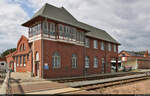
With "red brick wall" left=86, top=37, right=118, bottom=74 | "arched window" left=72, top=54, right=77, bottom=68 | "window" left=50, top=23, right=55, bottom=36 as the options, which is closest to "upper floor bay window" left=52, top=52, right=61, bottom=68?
"window" left=50, top=23, right=55, bottom=36

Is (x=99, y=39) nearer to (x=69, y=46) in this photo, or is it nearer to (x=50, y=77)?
(x=69, y=46)

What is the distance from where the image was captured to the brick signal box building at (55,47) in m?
19.8

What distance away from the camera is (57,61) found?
2102 cm

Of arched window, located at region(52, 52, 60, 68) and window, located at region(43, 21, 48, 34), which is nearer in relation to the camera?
window, located at region(43, 21, 48, 34)

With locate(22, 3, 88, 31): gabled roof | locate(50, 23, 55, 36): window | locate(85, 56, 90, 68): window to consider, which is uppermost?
locate(22, 3, 88, 31): gabled roof

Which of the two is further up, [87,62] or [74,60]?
[74,60]

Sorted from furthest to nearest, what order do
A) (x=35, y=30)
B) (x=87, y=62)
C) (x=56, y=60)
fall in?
(x=87, y=62) < (x=35, y=30) < (x=56, y=60)

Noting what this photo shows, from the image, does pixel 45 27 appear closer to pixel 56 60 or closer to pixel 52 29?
pixel 52 29

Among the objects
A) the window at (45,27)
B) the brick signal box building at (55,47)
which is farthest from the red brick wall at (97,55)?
the window at (45,27)

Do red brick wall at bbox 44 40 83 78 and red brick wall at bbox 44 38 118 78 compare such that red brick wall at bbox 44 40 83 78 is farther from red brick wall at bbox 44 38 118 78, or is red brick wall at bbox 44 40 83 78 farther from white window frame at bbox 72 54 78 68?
white window frame at bbox 72 54 78 68

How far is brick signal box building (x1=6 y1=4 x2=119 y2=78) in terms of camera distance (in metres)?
19.8

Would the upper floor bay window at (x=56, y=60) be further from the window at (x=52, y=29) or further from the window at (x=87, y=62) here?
the window at (x=87, y=62)

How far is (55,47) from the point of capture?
20938mm

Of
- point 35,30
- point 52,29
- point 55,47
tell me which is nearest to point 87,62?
point 55,47
